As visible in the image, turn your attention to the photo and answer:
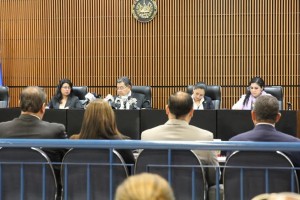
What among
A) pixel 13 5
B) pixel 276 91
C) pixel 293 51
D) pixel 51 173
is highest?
pixel 13 5

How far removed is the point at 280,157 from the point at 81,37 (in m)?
9.16

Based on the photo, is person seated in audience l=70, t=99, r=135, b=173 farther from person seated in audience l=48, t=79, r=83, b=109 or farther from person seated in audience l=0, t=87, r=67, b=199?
person seated in audience l=48, t=79, r=83, b=109

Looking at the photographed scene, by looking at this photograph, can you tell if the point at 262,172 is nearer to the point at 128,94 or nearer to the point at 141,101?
the point at 141,101

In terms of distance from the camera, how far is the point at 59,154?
417 centimetres

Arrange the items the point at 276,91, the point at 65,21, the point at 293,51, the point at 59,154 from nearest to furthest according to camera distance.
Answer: the point at 59,154 < the point at 276,91 < the point at 293,51 < the point at 65,21

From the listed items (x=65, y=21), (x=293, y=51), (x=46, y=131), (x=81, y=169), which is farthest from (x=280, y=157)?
(x=65, y=21)

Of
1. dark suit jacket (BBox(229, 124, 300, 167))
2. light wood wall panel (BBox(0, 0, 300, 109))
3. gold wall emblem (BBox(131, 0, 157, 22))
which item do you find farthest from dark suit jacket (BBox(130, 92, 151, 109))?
dark suit jacket (BBox(229, 124, 300, 167))

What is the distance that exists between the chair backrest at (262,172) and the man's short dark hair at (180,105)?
1.12 meters

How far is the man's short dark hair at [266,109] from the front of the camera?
4.06 metres

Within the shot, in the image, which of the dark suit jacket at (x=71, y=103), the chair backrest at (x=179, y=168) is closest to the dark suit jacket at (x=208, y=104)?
the dark suit jacket at (x=71, y=103)

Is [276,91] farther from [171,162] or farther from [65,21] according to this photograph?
[171,162]

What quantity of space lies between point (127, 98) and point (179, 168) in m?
5.60

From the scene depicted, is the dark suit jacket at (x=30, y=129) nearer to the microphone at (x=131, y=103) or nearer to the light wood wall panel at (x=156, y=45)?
the microphone at (x=131, y=103)

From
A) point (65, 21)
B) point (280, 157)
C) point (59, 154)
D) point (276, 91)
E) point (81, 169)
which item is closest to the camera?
point (280, 157)
